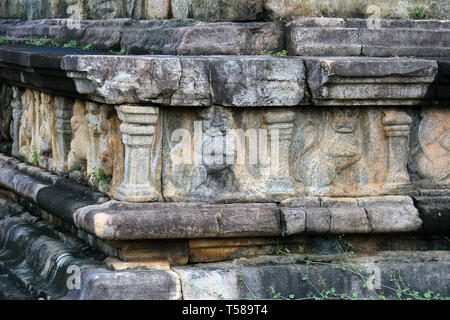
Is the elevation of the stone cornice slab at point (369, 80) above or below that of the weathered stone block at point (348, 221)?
above

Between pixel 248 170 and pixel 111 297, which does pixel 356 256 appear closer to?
pixel 248 170

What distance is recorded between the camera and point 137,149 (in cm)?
524

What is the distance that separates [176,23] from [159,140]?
3.40 ft

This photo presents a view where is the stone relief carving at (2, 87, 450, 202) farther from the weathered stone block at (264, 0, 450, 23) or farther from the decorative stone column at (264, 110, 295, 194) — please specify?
the weathered stone block at (264, 0, 450, 23)

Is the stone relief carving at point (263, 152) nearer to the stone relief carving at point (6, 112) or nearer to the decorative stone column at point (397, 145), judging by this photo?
the decorative stone column at point (397, 145)

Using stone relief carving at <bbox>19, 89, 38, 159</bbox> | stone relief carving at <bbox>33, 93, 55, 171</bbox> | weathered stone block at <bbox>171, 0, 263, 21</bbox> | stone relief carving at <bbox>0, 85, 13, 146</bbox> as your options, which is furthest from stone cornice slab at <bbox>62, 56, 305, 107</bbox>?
stone relief carving at <bbox>0, 85, 13, 146</bbox>

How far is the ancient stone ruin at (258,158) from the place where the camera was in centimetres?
521

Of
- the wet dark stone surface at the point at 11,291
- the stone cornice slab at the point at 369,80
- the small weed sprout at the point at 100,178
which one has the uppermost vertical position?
the stone cornice slab at the point at 369,80

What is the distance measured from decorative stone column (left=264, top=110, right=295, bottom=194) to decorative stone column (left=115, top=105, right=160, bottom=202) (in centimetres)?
76

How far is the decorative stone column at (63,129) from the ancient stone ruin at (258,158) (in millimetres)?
235

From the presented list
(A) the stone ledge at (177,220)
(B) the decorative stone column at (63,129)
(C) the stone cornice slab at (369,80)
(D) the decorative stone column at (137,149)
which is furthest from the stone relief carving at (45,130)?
(C) the stone cornice slab at (369,80)

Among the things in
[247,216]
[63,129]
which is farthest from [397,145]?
[63,129]

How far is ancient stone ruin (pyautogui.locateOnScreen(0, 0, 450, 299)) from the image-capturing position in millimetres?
5215

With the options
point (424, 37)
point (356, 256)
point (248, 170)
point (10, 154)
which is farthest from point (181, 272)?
point (10, 154)
